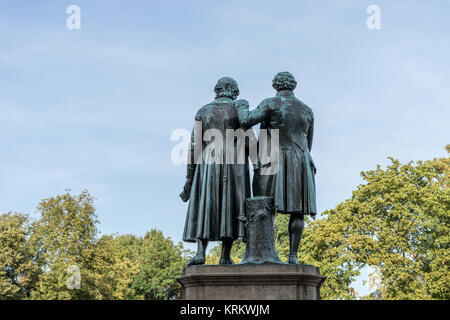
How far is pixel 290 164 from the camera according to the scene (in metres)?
8.96

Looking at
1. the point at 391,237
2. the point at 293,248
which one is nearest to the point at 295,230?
the point at 293,248

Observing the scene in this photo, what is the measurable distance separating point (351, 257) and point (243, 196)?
2258cm

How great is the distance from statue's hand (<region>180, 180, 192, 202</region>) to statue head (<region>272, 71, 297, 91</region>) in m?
2.32

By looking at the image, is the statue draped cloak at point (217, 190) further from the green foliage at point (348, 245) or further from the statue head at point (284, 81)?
the green foliage at point (348, 245)

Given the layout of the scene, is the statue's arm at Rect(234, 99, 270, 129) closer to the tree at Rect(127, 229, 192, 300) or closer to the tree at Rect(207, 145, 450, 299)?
the tree at Rect(207, 145, 450, 299)

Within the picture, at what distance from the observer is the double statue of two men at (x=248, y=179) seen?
350 inches

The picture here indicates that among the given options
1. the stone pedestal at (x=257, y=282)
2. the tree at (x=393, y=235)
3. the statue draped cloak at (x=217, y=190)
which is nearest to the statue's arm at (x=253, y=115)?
the statue draped cloak at (x=217, y=190)

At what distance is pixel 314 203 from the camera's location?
898 cm

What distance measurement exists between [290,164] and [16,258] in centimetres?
3663

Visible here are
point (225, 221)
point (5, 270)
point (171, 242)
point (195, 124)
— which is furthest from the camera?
point (171, 242)

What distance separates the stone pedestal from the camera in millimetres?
7914

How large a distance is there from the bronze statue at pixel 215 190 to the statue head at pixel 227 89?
10cm
